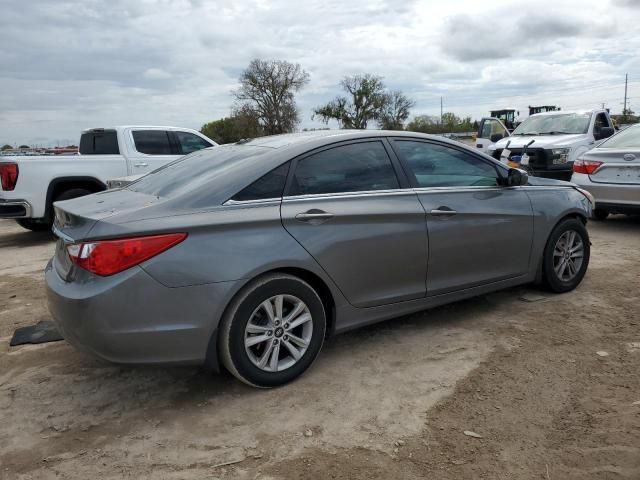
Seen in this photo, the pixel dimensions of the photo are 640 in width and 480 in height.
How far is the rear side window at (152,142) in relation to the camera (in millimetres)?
9680

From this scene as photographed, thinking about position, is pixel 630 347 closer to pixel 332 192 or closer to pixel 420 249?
pixel 420 249

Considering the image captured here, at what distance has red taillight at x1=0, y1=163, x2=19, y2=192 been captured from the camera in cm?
813

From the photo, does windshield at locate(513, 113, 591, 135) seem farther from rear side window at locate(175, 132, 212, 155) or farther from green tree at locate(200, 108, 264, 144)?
green tree at locate(200, 108, 264, 144)

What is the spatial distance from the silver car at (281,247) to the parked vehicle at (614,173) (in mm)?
3809

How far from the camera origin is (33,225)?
964 cm

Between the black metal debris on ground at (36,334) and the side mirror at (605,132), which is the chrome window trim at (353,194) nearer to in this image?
the black metal debris on ground at (36,334)

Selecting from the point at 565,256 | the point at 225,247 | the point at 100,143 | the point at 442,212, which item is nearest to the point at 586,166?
the point at 565,256

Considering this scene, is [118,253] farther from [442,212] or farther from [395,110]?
[395,110]

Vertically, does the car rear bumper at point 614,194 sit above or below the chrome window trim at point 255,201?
below

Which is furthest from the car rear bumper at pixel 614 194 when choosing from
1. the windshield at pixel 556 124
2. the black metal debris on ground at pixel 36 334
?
the black metal debris on ground at pixel 36 334

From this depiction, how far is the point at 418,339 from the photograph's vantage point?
4.09 metres

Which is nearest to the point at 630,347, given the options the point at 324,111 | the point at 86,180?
the point at 86,180

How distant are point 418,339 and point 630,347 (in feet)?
4.73

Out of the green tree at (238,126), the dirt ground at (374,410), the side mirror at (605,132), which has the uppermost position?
the green tree at (238,126)
